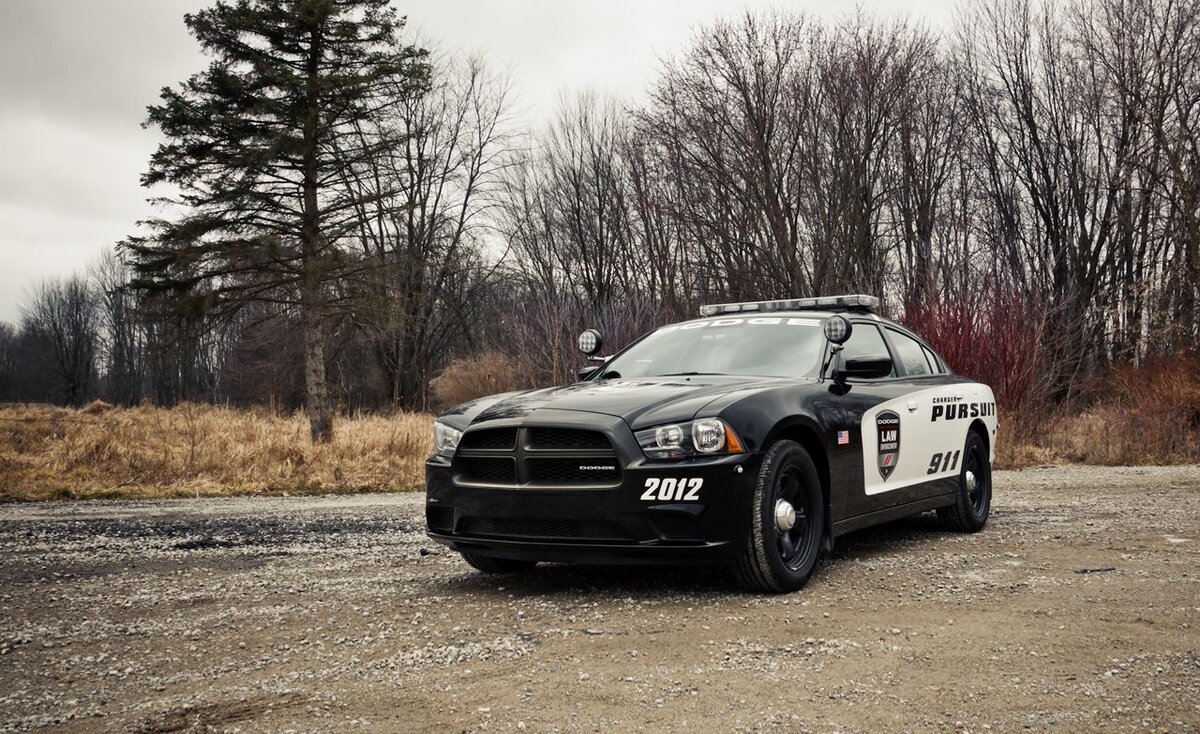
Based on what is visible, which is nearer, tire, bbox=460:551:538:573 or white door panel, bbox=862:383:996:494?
tire, bbox=460:551:538:573

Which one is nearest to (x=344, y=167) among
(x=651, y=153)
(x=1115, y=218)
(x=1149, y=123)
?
(x=651, y=153)

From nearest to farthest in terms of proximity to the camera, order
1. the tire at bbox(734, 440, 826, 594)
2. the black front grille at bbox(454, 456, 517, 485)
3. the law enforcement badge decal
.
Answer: the tire at bbox(734, 440, 826, 594), the black front grille at bbox(454, 456, 517, 485), the law enforcement badge decal

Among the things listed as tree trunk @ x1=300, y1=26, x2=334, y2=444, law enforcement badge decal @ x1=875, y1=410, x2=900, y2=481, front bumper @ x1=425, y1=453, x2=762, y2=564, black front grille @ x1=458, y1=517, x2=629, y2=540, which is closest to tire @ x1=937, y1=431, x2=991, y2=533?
law enforcement badge decal @ x1=875, y1=410, x2=900, y2=481

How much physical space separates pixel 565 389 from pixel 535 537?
1.13 meters

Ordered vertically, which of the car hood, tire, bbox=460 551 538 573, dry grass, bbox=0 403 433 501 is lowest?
tire, bbox=460 551 538 573

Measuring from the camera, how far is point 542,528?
5.16m

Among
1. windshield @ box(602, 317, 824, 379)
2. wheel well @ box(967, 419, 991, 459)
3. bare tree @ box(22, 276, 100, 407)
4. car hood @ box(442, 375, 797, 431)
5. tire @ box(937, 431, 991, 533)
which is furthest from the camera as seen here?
bare tree @ box(22, 276, 100, 407)

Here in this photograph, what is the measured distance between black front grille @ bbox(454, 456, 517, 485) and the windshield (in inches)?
56.0

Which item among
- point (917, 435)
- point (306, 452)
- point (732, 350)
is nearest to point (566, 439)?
point (732, 350)

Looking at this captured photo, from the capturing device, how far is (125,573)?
6.46 m

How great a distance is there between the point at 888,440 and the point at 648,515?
7.44 feet

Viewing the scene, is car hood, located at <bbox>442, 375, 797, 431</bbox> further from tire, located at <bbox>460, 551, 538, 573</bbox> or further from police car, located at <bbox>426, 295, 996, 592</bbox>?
tire, located at <bbox>460, 551, 538, 573</bbox>

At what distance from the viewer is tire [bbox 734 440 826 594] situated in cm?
505

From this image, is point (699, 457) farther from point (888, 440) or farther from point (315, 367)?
point (315, 367)
